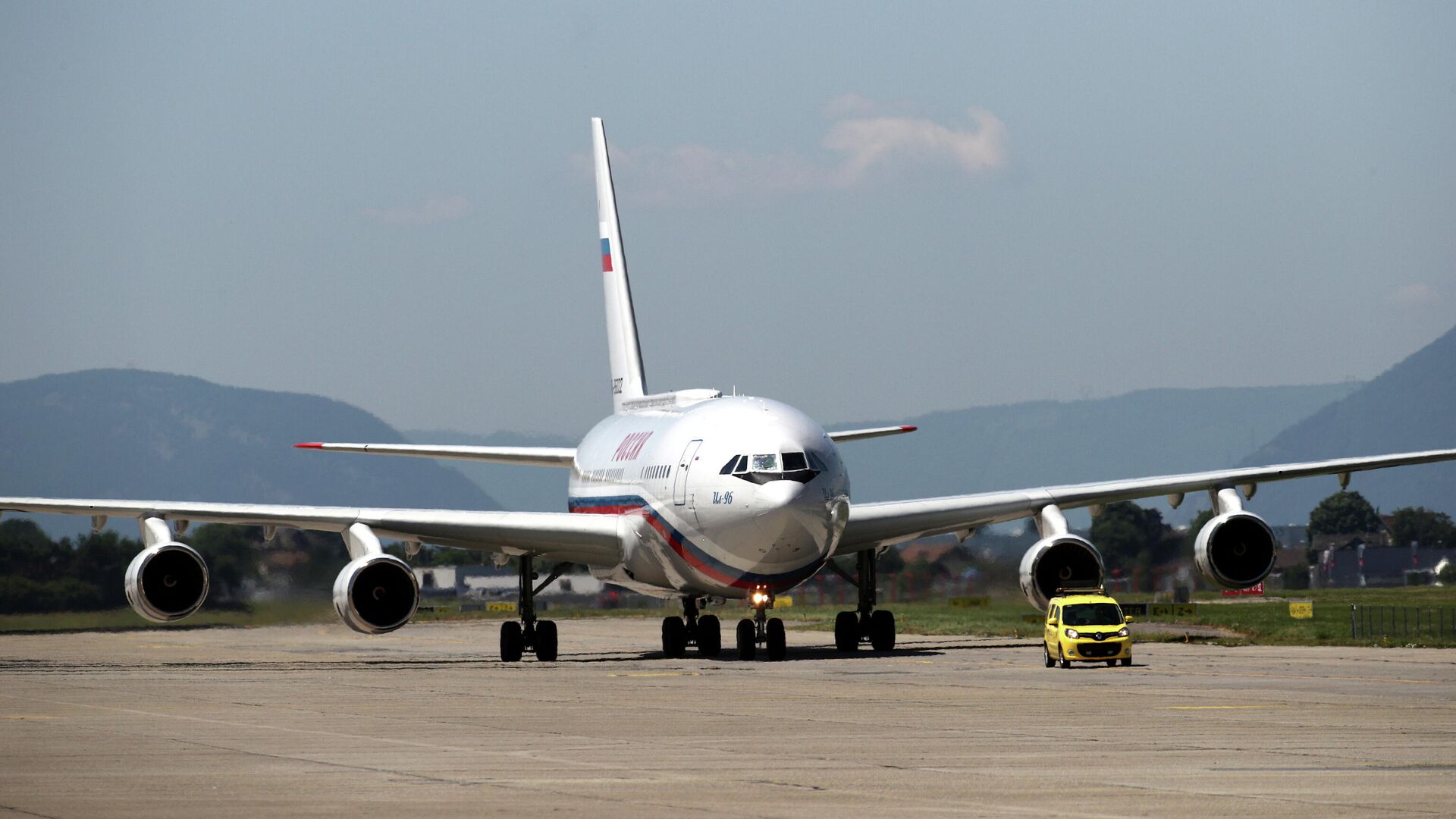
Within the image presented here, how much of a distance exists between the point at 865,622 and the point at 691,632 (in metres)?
3.69

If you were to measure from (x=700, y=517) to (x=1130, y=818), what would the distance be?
2295 centimetres

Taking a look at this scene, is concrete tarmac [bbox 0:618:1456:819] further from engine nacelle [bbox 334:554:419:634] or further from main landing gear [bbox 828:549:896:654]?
main landing gear [bbox 828:549:896:654]

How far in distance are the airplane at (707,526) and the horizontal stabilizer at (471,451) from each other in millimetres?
90

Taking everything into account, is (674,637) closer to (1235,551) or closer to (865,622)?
(865,622)

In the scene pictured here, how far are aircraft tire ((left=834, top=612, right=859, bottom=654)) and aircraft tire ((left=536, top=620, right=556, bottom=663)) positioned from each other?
18.8ft

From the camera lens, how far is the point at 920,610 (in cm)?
6538

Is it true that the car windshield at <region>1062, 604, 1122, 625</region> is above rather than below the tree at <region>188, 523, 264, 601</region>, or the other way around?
below

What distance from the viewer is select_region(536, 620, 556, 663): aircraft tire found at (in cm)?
4103

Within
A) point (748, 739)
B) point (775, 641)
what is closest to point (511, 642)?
point (775, 641)

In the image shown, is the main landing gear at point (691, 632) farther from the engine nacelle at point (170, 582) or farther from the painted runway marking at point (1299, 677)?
the painted runway marking at point (1299, 677)

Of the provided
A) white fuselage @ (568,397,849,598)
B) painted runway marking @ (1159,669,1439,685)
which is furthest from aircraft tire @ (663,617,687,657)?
painted runway marking @ (1159,669,1439,685)

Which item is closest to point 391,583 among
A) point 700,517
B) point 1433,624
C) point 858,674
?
point 700,517

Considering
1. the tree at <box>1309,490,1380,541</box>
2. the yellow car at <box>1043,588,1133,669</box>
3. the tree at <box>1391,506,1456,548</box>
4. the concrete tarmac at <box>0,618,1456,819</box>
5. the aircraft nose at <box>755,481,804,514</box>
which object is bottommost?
the concrete tarmac at <box>0,618,1456,819</box>

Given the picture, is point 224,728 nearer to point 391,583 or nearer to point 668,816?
point 668,816
